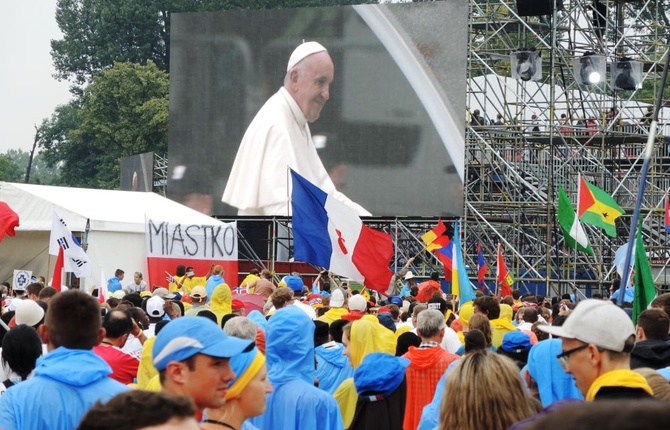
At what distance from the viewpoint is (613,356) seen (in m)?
4.18

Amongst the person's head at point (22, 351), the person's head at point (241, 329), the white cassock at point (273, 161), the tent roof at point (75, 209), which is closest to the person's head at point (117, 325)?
the person's head at point (22, 351)

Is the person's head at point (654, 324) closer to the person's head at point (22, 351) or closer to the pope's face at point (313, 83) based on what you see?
the person's head at point (22, 351)

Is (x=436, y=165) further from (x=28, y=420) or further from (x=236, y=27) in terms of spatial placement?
(x=28, y=420)

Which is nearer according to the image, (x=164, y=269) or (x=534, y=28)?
(x=164, y=269)

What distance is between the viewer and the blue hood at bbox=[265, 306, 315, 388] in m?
5.41

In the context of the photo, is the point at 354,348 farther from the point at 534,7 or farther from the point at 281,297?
the point at 534,7

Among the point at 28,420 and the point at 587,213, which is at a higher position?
the point at 587,213

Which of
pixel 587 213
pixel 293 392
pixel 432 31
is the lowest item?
pixel 293 392

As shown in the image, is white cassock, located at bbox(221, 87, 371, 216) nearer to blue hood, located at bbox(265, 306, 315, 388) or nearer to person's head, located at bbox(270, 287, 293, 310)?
person's head, located at bbox(270, 287, 293, 310)

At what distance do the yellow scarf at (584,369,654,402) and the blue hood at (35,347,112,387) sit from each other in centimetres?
158

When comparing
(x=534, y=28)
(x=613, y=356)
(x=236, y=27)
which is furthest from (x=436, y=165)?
(x=613, y=356)

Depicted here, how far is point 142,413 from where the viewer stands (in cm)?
199

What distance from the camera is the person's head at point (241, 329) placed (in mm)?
5840

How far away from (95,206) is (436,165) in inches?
305
